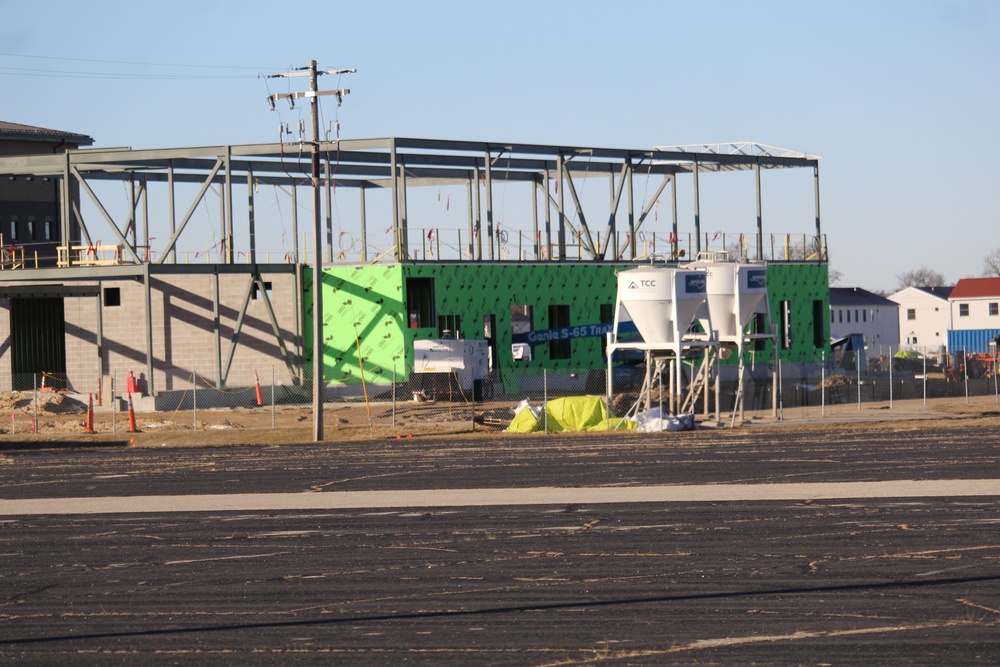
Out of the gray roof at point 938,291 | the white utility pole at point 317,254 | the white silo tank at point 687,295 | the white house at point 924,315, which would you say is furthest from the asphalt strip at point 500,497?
the gray roof at point 938,291

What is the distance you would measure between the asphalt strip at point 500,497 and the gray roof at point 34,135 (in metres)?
55.7

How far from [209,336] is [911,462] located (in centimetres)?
3381

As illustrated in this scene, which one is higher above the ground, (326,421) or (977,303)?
(977,303)

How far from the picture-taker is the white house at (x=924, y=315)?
126688mm

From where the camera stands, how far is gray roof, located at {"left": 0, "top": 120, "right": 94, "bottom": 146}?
242ft

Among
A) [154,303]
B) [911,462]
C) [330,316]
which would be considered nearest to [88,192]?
[154,303]

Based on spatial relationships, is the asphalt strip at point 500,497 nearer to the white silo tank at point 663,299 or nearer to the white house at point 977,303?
the white silo tank at point 663,299

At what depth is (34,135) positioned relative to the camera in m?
74.4

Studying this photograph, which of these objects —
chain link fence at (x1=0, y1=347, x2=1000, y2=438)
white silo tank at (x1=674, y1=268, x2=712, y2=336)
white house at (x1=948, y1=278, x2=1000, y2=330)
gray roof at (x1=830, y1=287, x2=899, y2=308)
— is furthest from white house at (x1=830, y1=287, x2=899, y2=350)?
white silo tank at (x1=674, y1=268, x2=712, y2=336)

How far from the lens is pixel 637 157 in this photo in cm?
5991

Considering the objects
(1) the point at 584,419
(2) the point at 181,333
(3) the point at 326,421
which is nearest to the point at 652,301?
(1) the point at 584,419

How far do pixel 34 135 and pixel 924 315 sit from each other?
8719 cm

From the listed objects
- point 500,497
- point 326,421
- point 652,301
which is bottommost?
point 500,497

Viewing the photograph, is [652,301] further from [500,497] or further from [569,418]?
[500,497]
